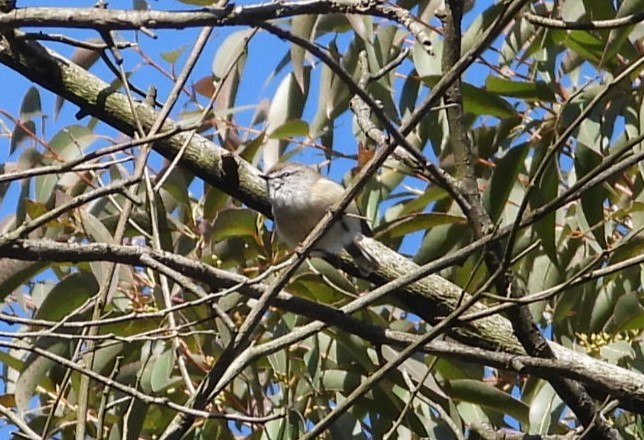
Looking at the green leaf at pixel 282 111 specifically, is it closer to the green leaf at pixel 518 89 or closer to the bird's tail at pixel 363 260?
the bird's tail at pixel 363 260

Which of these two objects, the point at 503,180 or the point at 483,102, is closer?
the point at 503,180

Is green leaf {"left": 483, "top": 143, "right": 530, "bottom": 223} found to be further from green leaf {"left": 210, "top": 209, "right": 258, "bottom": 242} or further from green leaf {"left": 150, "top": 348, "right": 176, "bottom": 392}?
green leaf {"left": 150, "top": 348, "right": 176, "bottom": 392}

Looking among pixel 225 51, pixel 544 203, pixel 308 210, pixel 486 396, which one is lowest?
pixel 486 396

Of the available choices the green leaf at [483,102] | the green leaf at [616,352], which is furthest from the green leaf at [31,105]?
the green leaf at [616,352]

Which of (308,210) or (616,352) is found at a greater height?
(308,210)

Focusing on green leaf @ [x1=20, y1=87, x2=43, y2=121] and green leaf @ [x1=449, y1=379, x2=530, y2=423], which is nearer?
green leaf @ [x1=449, y1=379, x2=530, y2=423]

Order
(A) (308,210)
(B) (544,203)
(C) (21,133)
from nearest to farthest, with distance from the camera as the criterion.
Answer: (B) (544,203) < (C) (21,133) < (A) (308,210)

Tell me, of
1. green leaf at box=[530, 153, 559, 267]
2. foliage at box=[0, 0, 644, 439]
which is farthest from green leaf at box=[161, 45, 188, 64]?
green leaf at box=[530, 153, 559, 267]

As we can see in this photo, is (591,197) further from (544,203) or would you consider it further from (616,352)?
(616,352)

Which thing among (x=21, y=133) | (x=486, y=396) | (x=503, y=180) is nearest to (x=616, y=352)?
(x=486, y=396)

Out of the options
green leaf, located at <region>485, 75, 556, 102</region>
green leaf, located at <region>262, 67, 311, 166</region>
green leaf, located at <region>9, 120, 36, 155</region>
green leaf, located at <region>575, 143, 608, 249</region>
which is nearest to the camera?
green leaf, located at <region>575, 143, 608, 249</region>

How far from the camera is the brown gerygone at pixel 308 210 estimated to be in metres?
2.34

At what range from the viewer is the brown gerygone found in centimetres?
234

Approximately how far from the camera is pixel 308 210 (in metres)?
2.80
